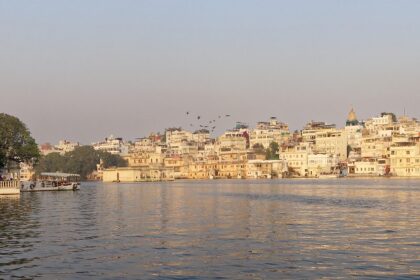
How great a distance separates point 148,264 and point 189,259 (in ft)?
4.97

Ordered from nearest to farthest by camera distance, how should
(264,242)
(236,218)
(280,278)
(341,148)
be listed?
(280,278), (264,242), (236,218), (341,148)

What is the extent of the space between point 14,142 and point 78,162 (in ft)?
374

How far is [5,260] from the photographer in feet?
67.3

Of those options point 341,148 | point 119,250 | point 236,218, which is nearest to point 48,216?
point 236,218

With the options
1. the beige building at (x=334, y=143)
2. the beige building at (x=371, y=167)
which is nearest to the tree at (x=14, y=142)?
the beige building at (x=371, y=167)

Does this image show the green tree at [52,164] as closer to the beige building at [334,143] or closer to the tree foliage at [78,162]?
the tree foliage at [78,162]

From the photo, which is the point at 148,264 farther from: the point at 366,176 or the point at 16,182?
the point at 366,176

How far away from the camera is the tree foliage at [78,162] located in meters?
184

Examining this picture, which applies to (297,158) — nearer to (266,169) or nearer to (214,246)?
(266,169)

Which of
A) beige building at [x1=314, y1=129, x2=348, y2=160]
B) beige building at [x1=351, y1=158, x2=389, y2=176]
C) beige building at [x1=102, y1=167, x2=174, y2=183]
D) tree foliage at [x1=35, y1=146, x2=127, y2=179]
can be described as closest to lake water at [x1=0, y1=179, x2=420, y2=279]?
beige building at [x1=351, y1=158, x2=389, y2=176]

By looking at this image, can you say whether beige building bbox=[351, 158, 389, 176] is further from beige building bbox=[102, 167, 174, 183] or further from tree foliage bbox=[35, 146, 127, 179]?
tree foliage bbox=[35, 146, 127, 179]

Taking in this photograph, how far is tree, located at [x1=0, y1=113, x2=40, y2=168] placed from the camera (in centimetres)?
7500

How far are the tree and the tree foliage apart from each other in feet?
344

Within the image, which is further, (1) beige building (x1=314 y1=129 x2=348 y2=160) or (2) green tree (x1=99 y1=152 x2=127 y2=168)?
(1) beige building (x1=314 y1=129 x2=348 y2=160)
